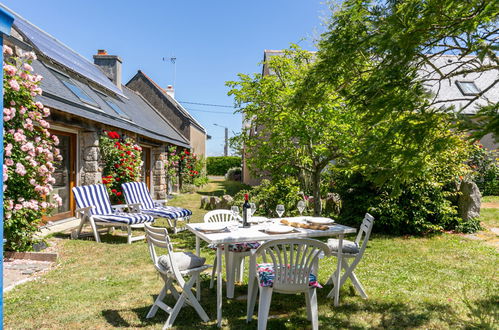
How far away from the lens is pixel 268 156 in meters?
7.08

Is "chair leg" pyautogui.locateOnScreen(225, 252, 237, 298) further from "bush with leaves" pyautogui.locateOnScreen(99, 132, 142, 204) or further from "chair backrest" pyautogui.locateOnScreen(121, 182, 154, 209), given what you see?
"bush with leaves" pyautogui.locateOnScreen(99, 132, 142, 204)

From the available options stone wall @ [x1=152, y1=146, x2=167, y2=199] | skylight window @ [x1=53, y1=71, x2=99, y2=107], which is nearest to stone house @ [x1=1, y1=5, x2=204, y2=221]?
skylight window @ [x1=53, y1=71, x2=99, y2=107]

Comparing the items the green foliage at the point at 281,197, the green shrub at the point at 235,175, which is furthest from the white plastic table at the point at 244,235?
the green shrub at the point at 235,175

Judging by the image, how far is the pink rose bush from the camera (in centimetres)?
464

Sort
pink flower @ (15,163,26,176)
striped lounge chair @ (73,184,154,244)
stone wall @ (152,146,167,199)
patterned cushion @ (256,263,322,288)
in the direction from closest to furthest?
1. patterned cushion @ (256,263,322,288)
2. pink flower @ (15,163,26,176)
3. striped lounge chair @ (73,184,154,244)
4. stone wall @ (152,146,167,199)

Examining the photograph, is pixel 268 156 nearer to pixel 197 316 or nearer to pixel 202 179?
pixel 197 316

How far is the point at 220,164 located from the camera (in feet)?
103

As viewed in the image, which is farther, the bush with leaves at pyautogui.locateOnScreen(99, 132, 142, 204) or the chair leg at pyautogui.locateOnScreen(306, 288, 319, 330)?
the bush with leaves at pyautogui.locateOnScreen(99, 132, 142, 204)

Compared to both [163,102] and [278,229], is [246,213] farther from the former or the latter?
[163,102]

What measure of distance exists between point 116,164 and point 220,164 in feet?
74.9

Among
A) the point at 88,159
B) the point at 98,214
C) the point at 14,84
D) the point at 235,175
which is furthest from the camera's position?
the point at 235,175

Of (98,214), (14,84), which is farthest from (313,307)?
(98,214)

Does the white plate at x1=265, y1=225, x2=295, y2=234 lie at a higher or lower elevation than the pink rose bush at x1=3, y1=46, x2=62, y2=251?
lower

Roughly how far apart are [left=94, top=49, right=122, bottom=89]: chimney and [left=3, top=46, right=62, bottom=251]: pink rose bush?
344 inches
